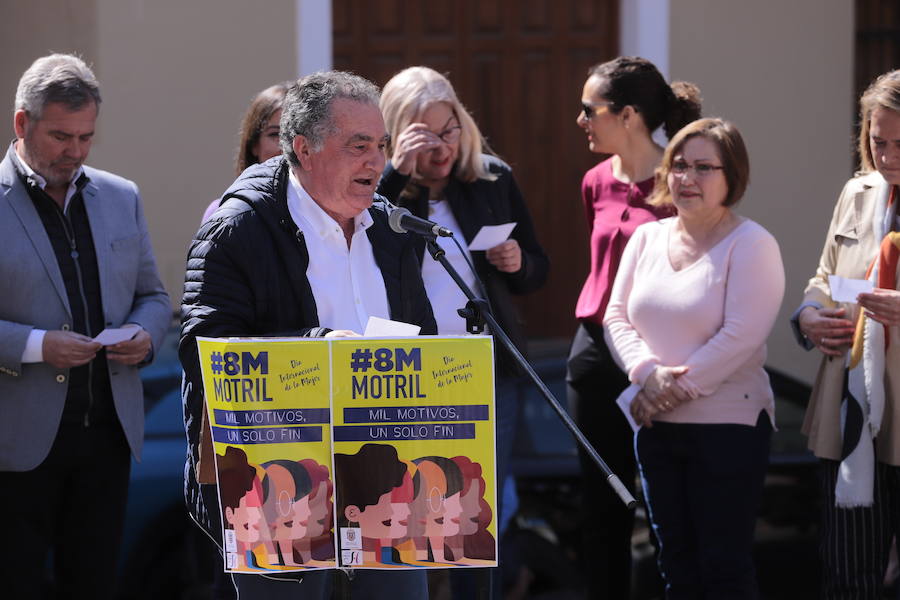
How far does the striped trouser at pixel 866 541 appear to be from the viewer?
4078mm

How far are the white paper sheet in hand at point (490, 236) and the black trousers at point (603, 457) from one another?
562 millimetres

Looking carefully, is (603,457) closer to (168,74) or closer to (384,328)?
(384,328)

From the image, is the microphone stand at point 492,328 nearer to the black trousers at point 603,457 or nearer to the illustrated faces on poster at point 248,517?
the illustrated faces on poster at point 248,517

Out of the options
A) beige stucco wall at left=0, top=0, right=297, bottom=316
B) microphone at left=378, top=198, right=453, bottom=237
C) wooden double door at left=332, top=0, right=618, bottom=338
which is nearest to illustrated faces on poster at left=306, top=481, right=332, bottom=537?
microphone at left=378, top=198, right=453, bottom=237

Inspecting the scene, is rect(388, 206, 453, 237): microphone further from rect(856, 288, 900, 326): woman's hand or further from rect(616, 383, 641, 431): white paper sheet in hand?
rect(856, 288, 900, 326): woman's hand

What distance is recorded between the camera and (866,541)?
4.08 m

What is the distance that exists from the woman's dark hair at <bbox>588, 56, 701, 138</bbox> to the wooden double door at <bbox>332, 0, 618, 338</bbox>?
312cm

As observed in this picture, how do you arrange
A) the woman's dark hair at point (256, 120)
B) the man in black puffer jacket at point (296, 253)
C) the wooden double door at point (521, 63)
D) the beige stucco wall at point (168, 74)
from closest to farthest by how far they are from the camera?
the man in black puffer jacket at point (296, 253)
the woman's dark hair at point (256, 120)
the beige stucco wall at point (168, 74)
the wooden double door at point (521, 63)

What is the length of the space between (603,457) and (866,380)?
103cm

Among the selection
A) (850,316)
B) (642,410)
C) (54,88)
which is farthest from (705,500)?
(54,88)

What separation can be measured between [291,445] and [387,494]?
0.25 metres

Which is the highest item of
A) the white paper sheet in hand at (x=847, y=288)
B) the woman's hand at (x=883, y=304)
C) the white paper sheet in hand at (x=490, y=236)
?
the white paper sheet in hand at (x=490, y=236)

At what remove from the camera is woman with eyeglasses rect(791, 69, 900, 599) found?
13.2 feet

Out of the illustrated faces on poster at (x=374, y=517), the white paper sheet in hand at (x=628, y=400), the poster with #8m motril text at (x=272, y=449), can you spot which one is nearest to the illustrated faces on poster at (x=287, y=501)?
the poster with #8m motril text at (x=272, y=449)
